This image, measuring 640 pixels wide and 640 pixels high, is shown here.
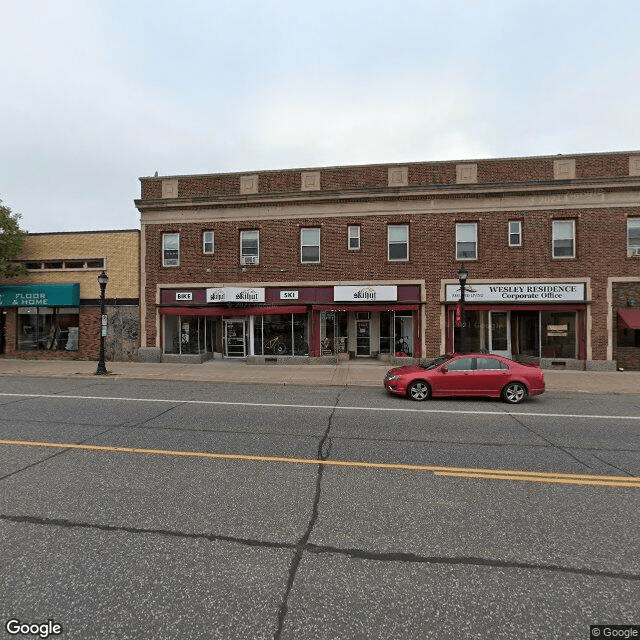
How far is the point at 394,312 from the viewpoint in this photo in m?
18.1

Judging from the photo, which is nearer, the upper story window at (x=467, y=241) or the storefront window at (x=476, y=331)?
the upper story window at (x=467, y=241)

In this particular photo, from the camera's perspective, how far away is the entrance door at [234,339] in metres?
19.2

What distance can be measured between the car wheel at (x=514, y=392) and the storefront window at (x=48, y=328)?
20.2m

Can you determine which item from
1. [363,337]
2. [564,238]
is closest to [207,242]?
[363,337]

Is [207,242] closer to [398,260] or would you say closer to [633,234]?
[398,260]

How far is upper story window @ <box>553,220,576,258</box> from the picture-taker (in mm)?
16547

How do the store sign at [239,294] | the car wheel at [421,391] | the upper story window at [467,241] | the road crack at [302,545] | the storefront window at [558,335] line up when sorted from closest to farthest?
1. the road crack at [302,545]
2. the car wheel at [421,391]
3. the storefront window at [558,335]
4. the upper story window at [467,241]
5. the store sign at [239,294]

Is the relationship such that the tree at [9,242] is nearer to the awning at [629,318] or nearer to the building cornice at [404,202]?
the building cornice at [404,202]

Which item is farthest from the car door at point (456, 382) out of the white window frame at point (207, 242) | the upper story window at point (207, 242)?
the upper story window at point (207, 242)

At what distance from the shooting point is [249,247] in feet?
60.4

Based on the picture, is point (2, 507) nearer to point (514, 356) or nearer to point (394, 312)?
point (394, 312)

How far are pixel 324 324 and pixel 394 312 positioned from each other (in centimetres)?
352

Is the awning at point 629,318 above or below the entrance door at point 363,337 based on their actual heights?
above

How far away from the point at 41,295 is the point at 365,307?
1666cm
